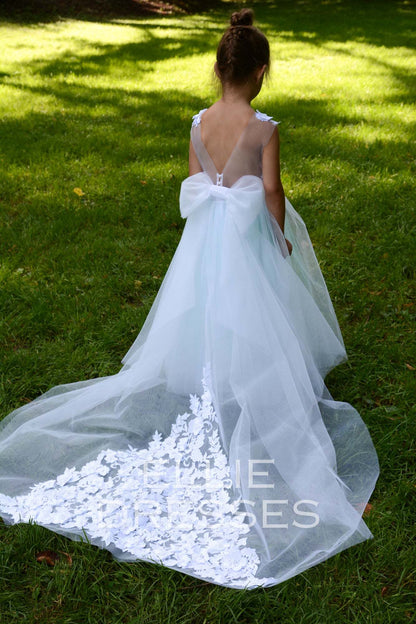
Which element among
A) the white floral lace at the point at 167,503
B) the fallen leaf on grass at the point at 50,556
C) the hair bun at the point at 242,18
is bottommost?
the fallen leaf on grass at the point at 50,556

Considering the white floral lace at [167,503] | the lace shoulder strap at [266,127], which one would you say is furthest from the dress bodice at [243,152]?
the white floral lace at [167,503]

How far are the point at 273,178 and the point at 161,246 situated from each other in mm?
2240

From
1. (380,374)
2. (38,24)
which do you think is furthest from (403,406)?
(38,24)

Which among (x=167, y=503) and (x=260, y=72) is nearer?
(x=167, y=503)

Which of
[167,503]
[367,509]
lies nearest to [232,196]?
[167,503]

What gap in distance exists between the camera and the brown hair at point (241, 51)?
8.68 feet

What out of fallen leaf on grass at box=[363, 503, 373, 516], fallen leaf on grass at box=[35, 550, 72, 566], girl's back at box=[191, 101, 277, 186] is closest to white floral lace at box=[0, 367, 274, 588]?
fallen leaf on grass at box=[35, 550, 72, 566]

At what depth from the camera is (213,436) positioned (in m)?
2.81

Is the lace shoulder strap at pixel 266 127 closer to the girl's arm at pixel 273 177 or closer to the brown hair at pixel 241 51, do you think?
the girl's arm at pixel 273 177

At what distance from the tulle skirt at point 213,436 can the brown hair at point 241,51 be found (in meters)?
0.50

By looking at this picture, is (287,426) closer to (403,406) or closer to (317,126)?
(403,406)

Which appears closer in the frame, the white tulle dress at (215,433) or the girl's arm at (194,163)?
the white tulle dress at (215,433)

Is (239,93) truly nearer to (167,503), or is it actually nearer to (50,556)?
(167,503)

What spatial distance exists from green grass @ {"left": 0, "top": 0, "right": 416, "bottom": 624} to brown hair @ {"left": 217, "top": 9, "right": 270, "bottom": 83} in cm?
182
